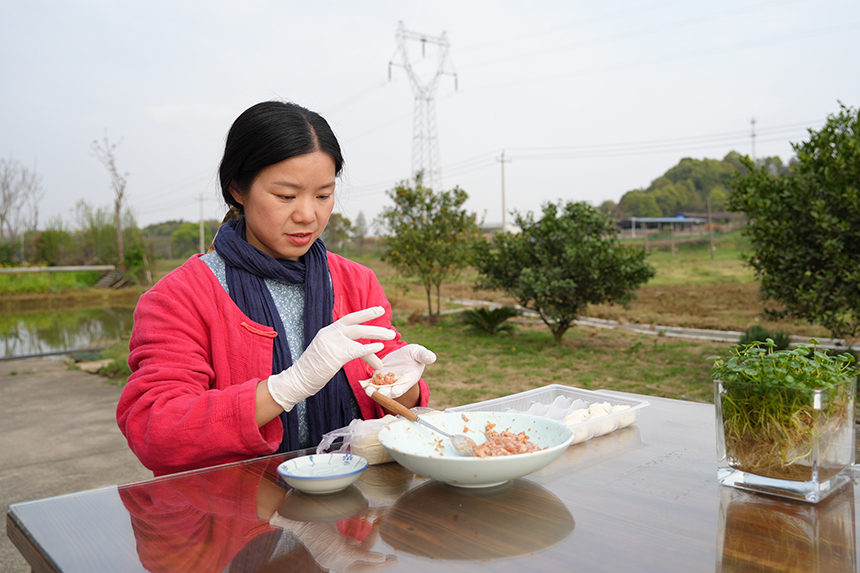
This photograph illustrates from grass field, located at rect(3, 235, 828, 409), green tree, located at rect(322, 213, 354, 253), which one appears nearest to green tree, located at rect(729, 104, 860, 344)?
grass field, located at rect(3, 235, 828, 409)

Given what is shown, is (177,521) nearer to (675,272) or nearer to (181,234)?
(675,272)

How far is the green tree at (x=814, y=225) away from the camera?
447cm

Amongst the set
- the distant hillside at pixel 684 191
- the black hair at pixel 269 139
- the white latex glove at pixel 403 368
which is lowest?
the white latex glove at pixel 403 368

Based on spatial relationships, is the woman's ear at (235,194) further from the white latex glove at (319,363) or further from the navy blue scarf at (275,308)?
the white latex glove at (319,363)

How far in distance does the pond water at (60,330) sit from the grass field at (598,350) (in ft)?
6.59

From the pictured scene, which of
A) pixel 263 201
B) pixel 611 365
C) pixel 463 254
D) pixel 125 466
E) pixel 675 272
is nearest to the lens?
pixel 263 201

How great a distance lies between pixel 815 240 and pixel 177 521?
510 centimetres

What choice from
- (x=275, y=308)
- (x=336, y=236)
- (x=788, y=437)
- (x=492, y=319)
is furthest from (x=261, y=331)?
(x=336, y=236)

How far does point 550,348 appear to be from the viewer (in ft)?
25.0

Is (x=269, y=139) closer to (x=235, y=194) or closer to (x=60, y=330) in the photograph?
(x=235, y=194)

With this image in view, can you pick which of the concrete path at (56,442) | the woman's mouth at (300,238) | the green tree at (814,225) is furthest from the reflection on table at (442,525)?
the green tree at (814,225)

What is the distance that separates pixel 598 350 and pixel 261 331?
251 inches

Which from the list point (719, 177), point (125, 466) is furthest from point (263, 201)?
point (719, 177)

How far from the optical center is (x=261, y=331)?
1527 millimetres
